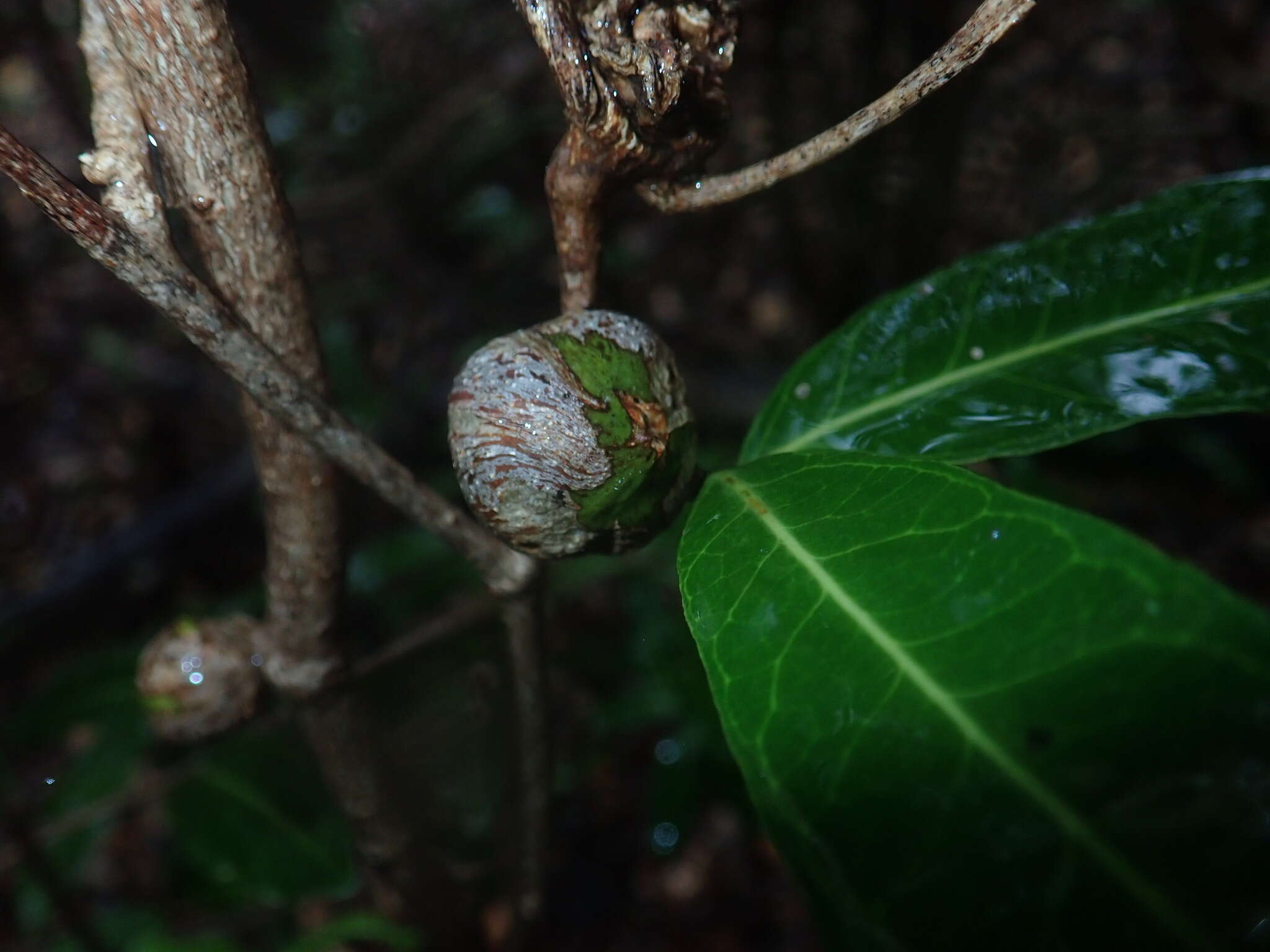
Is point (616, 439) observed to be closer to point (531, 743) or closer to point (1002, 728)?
point (1002, 728)

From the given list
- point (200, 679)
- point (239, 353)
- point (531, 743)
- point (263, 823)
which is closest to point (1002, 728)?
point (239, 353)

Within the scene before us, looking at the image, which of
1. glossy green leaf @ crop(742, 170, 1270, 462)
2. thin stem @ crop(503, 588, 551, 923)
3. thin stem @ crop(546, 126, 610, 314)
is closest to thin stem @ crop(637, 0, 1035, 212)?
thin stem @ crop(546, 126, 610, 314)

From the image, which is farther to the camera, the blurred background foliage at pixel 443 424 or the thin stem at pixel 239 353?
the blurred background foliage at pixel 443 424

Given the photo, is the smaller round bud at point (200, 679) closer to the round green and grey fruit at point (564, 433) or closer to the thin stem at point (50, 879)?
the round green and grey fruit at point (564, 433)

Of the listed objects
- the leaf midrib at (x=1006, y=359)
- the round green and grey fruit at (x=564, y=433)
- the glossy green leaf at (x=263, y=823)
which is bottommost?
the glossy green leaf at (x=263, y=823)

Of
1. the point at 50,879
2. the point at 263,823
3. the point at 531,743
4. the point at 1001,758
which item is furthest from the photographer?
the point at 263,823

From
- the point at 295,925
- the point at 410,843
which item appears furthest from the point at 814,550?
the point at 295,925

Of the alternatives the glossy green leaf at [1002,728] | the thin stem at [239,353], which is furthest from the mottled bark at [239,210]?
the glossy green leaf at [1002,728]

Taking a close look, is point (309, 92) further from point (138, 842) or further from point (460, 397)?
point (460, 397)
